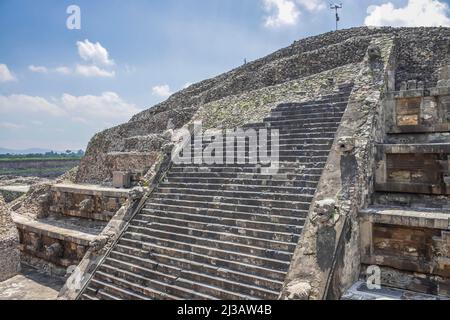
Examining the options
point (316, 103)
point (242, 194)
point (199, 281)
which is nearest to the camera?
point (199, 281)

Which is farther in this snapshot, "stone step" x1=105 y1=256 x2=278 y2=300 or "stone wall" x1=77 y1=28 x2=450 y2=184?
"stone wall" x1=77 y1=28 x2=450 y2=184

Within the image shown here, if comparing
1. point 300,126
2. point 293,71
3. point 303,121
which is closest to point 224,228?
point 300,126

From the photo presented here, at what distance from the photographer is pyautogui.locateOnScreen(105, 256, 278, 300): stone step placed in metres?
5.54

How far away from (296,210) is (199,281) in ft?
7.66

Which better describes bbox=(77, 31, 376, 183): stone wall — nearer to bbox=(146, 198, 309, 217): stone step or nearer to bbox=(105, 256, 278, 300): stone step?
bbox=(146, 198, 309, 217): stone step

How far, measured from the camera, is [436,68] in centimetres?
1116

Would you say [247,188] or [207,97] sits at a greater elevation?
[207,97]

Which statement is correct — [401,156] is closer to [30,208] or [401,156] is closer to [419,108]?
[419,108]

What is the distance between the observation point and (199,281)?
20.1 ft

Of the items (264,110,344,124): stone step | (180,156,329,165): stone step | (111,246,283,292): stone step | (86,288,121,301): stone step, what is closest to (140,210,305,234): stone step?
(111,246,283,292): stone step

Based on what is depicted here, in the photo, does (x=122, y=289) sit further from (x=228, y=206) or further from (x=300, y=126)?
(x=300, y=126)

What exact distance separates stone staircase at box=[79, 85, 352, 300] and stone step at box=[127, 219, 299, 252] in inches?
0.8

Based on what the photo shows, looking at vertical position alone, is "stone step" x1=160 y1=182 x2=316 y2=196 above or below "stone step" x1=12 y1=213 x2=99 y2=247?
above
